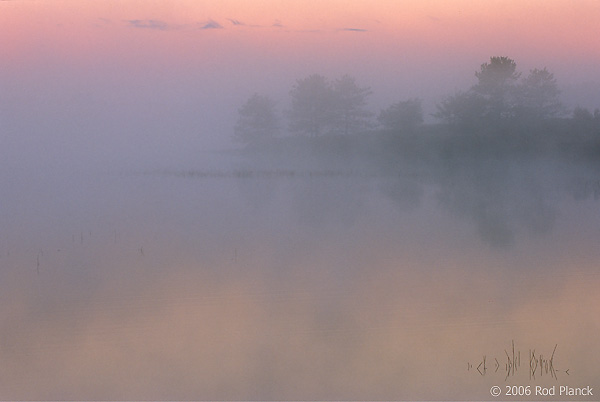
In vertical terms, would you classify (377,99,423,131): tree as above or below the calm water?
below

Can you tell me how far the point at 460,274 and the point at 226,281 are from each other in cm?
418

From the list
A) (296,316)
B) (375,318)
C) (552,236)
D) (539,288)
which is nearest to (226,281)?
(296,316)

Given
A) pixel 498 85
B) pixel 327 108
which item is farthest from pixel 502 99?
pixel 327 108

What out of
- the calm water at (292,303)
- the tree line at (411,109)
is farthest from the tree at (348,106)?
the calm water at (292,303)

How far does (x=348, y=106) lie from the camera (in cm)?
7562

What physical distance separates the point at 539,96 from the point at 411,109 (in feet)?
41.1

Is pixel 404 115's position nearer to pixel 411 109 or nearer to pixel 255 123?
pixel 411 109

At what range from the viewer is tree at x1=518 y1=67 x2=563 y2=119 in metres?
65.3

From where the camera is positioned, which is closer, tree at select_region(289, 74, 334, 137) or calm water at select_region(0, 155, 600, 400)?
calm water at select_region(0, 155, 600, 400)

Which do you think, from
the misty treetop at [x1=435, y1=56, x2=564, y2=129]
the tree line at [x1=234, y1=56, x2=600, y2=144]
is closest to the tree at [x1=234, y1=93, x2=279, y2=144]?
the tree line at [x1=234, y1=56, x2=600, y2=144]

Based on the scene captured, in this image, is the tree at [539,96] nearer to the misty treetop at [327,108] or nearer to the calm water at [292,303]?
the misty treetop at [327,108]

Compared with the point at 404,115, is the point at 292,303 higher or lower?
higher

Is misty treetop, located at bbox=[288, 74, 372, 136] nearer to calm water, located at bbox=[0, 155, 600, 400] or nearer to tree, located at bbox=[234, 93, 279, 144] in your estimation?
tree, located at bbox=[234, 93, 279, 144]

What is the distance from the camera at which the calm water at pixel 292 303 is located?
290 inches
